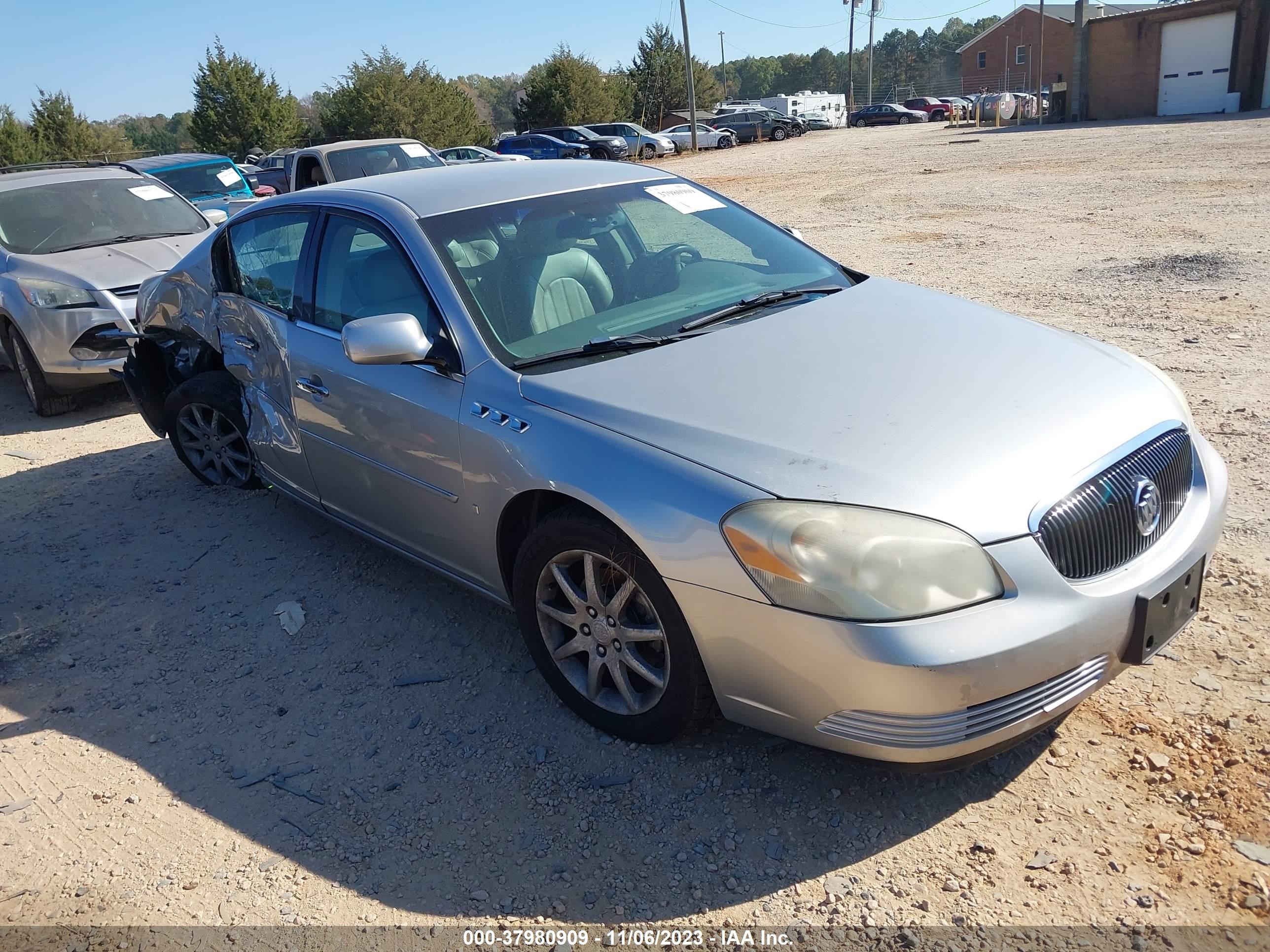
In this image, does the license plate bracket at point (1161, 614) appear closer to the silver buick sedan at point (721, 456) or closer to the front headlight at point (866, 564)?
the silver buick sedan at point (721, 456)

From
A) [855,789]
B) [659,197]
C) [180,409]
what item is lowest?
[855,789]

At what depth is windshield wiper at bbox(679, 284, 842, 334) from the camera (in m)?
3.46

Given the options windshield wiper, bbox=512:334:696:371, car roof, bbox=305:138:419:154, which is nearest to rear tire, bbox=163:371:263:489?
windshield wiper, bbox=512:334:696:371

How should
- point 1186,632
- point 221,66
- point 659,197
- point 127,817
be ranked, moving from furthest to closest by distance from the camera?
point 221,66
point 659,197
point 1186,632
point 127,817

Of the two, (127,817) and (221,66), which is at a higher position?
(221,66)

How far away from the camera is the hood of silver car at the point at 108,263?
7398 millimetres

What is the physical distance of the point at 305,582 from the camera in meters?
4.44

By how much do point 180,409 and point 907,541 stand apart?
14.5 ft

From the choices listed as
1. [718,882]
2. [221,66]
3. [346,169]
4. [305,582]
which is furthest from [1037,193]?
[221,66]

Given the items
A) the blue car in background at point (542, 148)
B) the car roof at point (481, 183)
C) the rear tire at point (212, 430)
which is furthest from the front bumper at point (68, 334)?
the blue car in background at point (542, 148)

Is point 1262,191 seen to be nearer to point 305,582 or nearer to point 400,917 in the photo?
point 305,582

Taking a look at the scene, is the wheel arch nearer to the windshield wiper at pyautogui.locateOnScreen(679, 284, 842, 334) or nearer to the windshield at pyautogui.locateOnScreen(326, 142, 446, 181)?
the windshield wiper at pyautogui.locateOnScreen(679, 284, 842, 334)

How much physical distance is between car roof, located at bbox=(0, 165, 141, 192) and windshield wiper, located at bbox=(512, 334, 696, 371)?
729 centimetres

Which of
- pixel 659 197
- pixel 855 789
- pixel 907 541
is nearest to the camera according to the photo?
pixel 907 541
